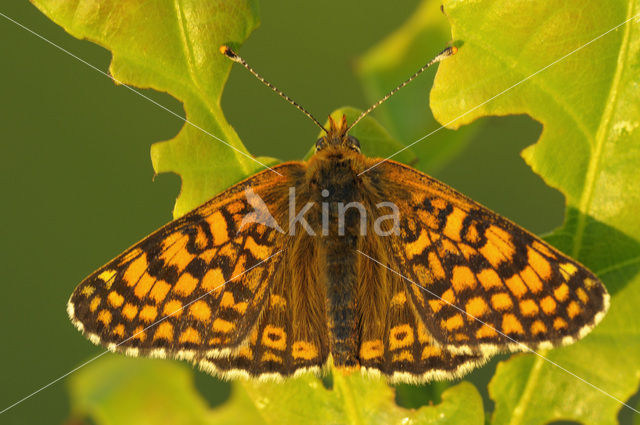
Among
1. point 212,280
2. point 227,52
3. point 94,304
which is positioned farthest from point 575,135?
point 94,304

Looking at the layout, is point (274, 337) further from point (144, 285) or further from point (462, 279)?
point (462, 279)

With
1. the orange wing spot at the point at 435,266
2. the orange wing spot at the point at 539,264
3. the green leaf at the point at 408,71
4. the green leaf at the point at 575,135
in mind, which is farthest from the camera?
the green leaf at the point at 408,71

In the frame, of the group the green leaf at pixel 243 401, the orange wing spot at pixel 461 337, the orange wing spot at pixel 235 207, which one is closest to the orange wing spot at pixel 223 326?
the green leaf at pixel 243 401

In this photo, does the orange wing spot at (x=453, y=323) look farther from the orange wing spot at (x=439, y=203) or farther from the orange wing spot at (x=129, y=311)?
the orange wing spot at (x=129, y=311)

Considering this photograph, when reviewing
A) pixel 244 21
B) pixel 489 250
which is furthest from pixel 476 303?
pixel 244 21

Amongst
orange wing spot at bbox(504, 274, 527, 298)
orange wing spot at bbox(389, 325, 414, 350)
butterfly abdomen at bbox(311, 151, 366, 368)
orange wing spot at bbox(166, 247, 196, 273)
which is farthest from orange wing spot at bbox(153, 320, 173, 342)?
orange wing spot at bbox(504, 274, 527, 298)

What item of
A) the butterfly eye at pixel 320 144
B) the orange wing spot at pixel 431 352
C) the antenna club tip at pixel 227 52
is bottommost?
the orange wing spot at pixel 431 352
